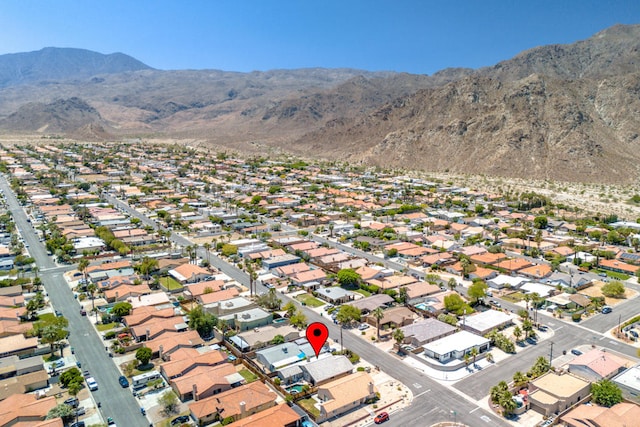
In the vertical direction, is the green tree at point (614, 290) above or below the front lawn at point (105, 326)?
above

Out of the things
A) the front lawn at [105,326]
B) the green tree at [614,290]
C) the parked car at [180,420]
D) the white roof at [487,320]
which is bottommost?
the parked car at [180,420]

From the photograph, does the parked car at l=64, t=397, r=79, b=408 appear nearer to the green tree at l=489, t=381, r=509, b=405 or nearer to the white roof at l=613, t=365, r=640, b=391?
the green tree at l=489, t=381, r=509, b=405

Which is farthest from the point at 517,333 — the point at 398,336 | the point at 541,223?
the point at 541,223

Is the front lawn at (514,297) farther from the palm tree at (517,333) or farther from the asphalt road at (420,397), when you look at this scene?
the asphalt road at (420,397)

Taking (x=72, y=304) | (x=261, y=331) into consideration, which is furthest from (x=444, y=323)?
(x=72, y=304)

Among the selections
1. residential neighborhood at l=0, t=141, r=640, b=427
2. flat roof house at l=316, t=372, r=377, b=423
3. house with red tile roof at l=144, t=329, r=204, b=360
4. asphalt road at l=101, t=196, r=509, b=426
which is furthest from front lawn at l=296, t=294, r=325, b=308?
flat roof house at l=316, t=372, r=377, b=423

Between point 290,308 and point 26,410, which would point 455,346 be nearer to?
point 290,308

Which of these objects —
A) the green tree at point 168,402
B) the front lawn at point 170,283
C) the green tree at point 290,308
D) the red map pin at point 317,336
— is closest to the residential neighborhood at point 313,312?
the green tree at point 168,402

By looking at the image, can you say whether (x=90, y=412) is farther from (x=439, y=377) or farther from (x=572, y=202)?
(x=572, y=202)
